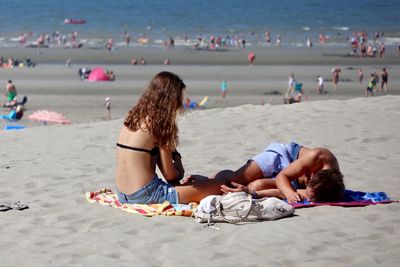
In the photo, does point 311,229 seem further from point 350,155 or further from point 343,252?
point 350,155

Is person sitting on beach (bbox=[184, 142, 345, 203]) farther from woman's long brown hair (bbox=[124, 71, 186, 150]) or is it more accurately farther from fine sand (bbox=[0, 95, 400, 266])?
woman's long brown hair (bbox=[124, 71, 186, 150])

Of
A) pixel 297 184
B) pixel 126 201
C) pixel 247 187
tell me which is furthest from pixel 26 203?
pixel 297 184

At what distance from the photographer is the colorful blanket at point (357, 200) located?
6324mm

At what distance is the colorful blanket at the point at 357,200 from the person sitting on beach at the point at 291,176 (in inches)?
2.9

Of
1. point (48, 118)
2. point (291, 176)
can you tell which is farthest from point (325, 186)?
point (48, 118)

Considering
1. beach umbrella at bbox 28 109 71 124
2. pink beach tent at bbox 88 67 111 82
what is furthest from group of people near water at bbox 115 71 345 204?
pink beach tent at bbox 88 67 111 82

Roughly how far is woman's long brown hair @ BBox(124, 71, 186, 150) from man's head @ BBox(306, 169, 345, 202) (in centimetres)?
118

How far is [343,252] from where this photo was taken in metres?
5.15

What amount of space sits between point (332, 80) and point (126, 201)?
24.6 meters

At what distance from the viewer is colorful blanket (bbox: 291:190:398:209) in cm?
632

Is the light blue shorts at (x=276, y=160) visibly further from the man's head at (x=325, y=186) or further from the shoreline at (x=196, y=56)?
the shoreline at (x=196, y=56)

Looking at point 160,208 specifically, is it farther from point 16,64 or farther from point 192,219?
point 16,64

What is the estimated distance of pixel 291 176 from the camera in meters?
6.57

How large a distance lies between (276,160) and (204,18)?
60.5m
